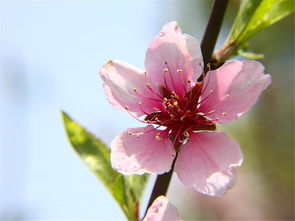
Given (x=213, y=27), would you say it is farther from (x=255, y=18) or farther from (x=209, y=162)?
(x=209, y=162)

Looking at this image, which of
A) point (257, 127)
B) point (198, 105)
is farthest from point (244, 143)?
point (198, 105)

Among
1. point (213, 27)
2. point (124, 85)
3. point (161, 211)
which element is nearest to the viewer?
point (161, 211)

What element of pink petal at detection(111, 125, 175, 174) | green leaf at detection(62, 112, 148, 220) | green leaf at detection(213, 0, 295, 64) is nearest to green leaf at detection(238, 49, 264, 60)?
green leaf at detection(213, 0, 295, 64)

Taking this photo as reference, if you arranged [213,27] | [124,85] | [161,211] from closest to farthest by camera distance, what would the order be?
[161,211] < [213,27] < [124,85]

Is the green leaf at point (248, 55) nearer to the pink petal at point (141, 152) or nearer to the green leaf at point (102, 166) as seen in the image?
the pink petal at point (141, 152)

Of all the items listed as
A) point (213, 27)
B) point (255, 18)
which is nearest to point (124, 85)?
point (213, 27)

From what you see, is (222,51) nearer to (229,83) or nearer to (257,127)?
(229,83)
